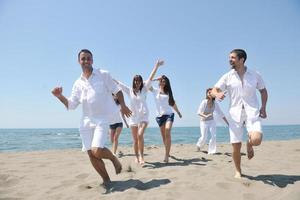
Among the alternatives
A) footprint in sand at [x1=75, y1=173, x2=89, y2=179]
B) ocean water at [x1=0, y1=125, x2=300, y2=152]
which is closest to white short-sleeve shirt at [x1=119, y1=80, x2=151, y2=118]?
footprint in sand at [x1=75, y1=173, x2=89, y2=179]

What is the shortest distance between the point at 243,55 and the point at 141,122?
3072 mm

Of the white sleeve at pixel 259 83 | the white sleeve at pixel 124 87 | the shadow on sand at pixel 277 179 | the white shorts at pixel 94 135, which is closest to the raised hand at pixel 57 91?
the white shorts at pixel 94 135

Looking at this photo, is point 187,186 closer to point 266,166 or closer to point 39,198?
point 39,198

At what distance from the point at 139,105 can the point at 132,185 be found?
2662 millimetres

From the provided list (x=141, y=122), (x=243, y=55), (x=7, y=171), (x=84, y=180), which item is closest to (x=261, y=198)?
(x=243, y=55)

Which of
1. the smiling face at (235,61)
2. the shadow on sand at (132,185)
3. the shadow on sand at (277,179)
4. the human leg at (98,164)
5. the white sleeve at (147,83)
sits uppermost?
the smiling face at (235,61)

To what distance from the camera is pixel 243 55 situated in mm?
5027

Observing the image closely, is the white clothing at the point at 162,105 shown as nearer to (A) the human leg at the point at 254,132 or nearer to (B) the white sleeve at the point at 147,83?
(B) the white sleeve at the point at 147,83

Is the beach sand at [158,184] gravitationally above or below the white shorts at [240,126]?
below

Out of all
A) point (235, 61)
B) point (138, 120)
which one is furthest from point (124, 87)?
point (235, 61)

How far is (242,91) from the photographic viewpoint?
4930 millimetres

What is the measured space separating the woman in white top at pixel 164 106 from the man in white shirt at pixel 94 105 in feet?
7.75

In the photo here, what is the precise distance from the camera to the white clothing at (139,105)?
23.5 feet

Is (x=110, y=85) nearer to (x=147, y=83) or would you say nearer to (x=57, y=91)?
(x=57, y=91)
